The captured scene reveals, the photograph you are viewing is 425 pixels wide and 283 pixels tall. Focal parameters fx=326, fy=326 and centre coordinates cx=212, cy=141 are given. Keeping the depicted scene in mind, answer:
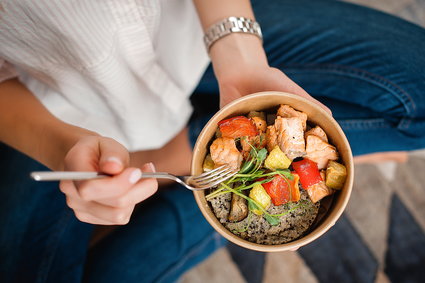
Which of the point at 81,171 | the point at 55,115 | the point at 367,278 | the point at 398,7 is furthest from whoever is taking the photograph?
the point at 398,7

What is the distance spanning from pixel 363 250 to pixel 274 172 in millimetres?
1167

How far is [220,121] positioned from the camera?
0.71 meters

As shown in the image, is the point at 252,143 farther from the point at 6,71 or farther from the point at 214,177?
the point at 6,71

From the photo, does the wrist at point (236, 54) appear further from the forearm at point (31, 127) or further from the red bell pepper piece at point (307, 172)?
the forearm at point (31, 127)

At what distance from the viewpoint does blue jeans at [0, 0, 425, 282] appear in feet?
3.42

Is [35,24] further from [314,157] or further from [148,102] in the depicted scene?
[314,157]

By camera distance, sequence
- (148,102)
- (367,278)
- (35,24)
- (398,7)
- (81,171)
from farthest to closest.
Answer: (398,7)
(367,278)
(148,102)
(35,24)
(81,171)

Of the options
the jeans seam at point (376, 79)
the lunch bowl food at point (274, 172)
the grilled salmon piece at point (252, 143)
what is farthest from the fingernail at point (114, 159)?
the jeans seam at point (376, 79)

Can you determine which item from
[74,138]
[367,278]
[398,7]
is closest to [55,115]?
[74,138]

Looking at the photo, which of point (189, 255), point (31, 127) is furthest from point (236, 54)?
point (189, 255)

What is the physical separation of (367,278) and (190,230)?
3.09ft

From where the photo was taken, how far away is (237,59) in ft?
2.84

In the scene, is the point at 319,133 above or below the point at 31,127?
below

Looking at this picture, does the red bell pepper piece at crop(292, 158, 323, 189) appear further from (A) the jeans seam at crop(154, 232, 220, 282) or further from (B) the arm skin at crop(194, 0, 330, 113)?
(A) the jeans seam at crop(154, 232, 220, 282)
